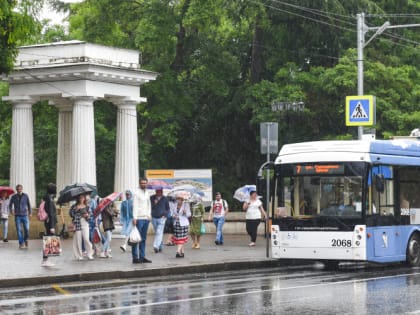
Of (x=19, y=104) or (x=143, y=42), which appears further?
(x=143, y=42)

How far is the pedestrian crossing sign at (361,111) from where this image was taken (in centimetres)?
3306

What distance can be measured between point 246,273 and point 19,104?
18.8 metres

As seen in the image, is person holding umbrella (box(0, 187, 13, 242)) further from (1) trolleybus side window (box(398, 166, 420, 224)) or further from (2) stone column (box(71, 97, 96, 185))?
(1) trolleybus side window (box(398, 166, 420, 224))

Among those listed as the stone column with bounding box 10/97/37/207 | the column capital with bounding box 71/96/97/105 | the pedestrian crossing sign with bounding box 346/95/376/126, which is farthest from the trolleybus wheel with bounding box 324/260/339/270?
the stone column with bounding box 10/97/37/207

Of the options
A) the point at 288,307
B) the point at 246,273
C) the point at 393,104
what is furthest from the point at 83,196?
the point at 393,104

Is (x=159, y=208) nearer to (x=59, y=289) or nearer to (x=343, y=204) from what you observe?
(x=343, y=204)

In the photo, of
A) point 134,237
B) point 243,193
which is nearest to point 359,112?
point 243,193

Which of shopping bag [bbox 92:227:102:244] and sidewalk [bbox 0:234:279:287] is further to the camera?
shopping bag [bbox 92:227:102:244]

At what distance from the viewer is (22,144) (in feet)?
130

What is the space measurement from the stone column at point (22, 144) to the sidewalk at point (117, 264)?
9.07 m

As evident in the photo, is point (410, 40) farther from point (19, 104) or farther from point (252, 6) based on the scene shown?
point (19, 104)

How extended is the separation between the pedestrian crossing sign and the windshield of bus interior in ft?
30.5

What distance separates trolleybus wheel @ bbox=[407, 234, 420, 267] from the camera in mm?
24781

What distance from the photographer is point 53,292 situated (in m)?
17.9
